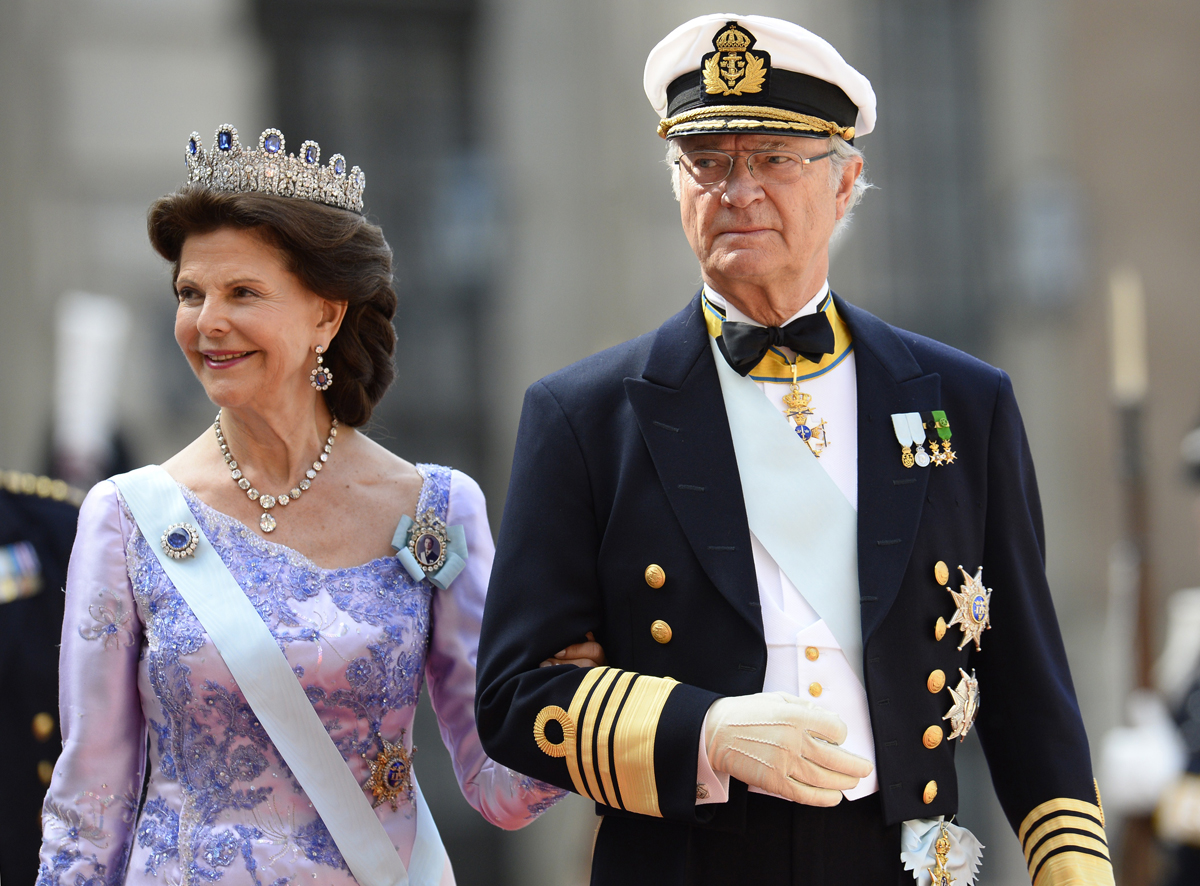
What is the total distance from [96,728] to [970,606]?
149 cm

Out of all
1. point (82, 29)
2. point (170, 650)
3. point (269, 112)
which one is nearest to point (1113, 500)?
point (269, 112)

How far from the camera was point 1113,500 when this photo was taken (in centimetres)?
857

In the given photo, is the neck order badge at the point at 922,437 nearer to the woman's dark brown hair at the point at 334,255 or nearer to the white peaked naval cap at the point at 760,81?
the white peaked naval cap at the point at 760,81

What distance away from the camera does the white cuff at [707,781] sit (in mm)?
1992

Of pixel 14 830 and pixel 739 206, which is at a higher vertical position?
pixel 739 206

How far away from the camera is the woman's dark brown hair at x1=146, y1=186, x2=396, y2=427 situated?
2.60 m

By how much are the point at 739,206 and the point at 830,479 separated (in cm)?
45

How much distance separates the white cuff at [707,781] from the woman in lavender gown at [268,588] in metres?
0.57

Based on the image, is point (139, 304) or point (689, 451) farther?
point (139, 304)

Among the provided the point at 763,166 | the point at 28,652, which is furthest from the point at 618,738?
the point at 28,652

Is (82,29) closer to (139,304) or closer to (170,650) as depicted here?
(139,304)

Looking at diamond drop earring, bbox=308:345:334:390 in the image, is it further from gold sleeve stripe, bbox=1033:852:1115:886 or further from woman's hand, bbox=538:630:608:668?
gold sleeve stripe, bbox=1033:852:1115:886

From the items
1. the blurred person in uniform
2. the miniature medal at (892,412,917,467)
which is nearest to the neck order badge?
the miniature medal at (892,412,917,467)

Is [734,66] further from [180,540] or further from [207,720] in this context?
[207,720]
